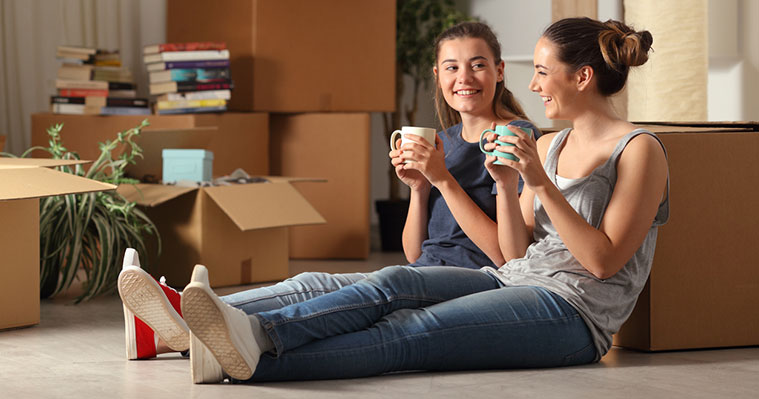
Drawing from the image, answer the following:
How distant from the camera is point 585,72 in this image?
67.2 inches

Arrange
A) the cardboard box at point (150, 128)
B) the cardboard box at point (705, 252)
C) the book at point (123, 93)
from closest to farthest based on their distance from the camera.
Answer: the cardboard box at point (705, 252) → the cardboard box at point (150, 128) → the book at point (123, 93)

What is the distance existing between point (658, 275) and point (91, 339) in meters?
1.26

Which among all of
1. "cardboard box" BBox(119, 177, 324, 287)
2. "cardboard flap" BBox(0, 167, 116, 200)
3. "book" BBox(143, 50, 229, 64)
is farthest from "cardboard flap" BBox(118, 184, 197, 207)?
"book" BBox(143, 50, 229, 64)

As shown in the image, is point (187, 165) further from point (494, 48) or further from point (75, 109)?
point (494, 48)

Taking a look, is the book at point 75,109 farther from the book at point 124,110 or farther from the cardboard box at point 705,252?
the cardboard box at point 705,252

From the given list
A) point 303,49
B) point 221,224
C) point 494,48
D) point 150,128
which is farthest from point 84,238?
point 303,49

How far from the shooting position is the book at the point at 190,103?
3754mm

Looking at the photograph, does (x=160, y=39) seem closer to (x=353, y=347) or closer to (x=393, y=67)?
(x=393, y=67)

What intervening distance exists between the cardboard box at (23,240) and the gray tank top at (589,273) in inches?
42.1

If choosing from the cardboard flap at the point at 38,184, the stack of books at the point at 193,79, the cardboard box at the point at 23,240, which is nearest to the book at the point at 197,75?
the stack of books at the point at 193,79

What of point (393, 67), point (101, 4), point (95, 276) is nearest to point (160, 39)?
point (101, 4)

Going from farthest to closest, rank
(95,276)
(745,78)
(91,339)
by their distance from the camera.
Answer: (745,78) < (95,276) < (91,339)

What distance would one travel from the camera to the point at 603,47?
167cm

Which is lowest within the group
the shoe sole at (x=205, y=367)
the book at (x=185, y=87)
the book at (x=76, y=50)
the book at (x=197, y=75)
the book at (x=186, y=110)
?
the shoe sole at (x=205, y=367)
